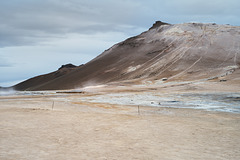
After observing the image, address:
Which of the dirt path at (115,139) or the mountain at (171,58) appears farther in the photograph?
the mountain at (171,58)

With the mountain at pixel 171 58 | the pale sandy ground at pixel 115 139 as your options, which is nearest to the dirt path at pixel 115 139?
the pale sandy ground at pixel 115 139

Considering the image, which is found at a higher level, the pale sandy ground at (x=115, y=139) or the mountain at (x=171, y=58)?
the mountain at (x=171, y=58)

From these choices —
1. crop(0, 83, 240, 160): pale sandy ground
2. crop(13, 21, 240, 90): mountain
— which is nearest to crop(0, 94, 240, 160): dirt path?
crop(0, 83, 240, 160): pale sandy ground

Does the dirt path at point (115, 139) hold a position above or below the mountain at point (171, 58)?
below

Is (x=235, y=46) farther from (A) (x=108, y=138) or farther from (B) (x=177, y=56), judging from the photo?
(A) (x=108, y=138)

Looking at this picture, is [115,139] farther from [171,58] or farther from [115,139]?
[171,58]

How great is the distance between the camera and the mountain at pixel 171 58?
187 feet

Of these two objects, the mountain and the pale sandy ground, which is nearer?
the pale sandy ground

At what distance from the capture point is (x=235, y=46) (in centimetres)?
6694

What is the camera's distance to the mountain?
187 ft

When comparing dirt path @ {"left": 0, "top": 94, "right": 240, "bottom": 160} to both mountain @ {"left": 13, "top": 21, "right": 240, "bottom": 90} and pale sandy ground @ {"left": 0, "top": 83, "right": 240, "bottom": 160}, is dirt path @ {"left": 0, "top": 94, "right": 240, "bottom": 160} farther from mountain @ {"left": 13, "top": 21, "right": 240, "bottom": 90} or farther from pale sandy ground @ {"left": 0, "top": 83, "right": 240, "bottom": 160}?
mountain @ {"left": 13, "top": 21, "right": 240, "bottom": 90}

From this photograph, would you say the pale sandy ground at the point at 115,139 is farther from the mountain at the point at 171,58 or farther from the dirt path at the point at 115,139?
the mountain at the point at 171,58

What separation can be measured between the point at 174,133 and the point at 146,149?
2940 millimetres

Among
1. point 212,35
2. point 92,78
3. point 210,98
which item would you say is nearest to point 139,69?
point 92,78
